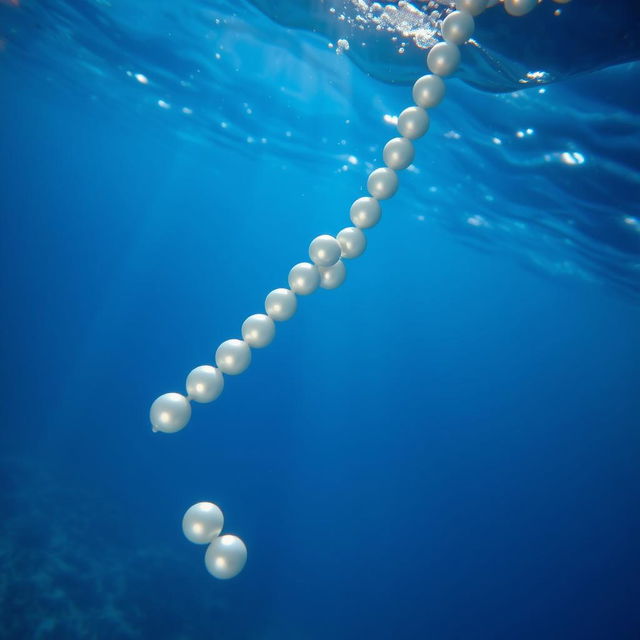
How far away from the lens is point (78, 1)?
38.9 feet

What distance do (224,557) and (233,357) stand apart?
1387 mm

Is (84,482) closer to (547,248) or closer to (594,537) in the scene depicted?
(547,248)

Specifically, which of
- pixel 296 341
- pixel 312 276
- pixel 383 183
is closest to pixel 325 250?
pixel 312 276

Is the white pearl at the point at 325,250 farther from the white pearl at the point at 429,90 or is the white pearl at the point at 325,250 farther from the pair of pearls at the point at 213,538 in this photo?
the pair of pearls at the point at 213,538

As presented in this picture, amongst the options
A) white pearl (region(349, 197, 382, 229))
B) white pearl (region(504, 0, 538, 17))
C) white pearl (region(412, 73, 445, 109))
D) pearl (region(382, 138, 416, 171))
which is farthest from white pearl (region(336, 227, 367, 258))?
white pearl (region(504, 0, 538, 17))

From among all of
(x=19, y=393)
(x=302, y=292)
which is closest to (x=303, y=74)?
(x=302, y=292)

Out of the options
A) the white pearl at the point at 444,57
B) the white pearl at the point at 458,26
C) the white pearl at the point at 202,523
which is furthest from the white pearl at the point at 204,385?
the white pearl at the point at 458,26

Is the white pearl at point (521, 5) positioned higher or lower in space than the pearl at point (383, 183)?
higher

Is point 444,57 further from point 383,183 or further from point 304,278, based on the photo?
point 304,278

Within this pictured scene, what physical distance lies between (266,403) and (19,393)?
65.4ft

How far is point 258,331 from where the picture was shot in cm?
337

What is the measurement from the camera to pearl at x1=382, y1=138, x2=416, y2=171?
344 cm

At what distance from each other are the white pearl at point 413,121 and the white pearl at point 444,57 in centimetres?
31

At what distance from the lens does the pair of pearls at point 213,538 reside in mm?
2936
